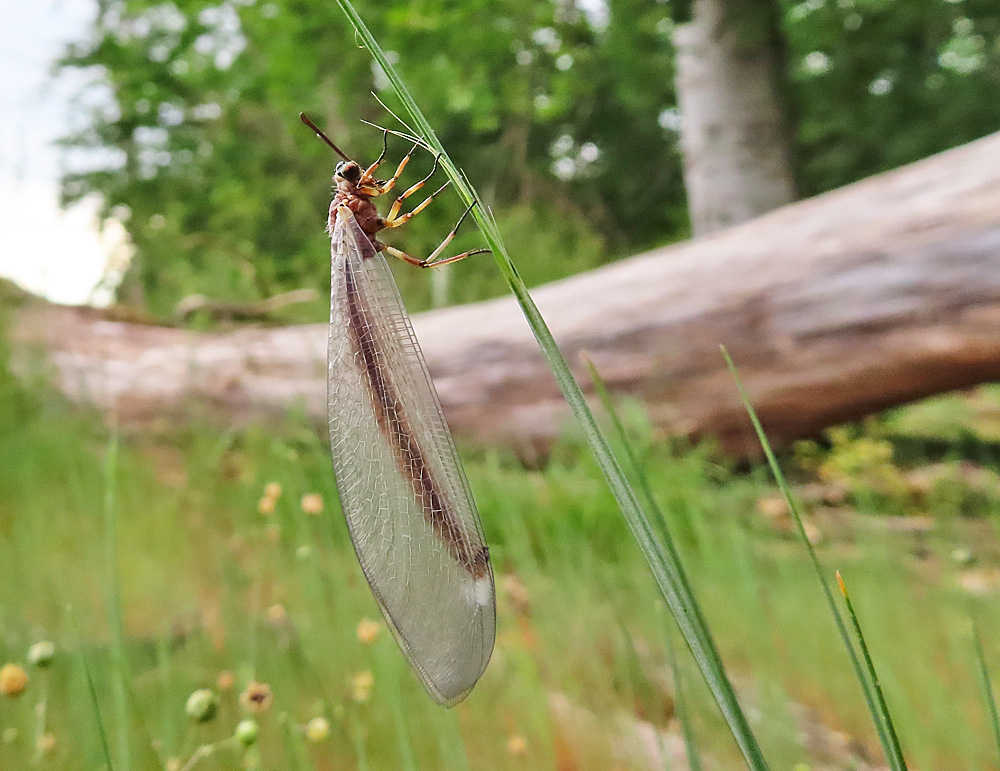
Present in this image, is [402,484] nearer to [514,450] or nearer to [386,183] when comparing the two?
[386,183]

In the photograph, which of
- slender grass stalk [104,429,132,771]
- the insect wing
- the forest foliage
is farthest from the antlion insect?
the forest foliage

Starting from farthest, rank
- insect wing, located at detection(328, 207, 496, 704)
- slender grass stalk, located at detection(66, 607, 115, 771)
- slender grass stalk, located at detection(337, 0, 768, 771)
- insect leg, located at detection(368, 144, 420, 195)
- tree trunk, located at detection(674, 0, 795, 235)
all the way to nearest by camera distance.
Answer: tree trunk, located at detection(674, 0, 795, 235), insect leg, located at detection(368, 144, 420, 195), insect wing, located at detection(328, 207, 496, 704), slender grass stalk, located at detection(66, 607, 115, 771), slender grass stalk, located at detection(337, 0, 768, 771)

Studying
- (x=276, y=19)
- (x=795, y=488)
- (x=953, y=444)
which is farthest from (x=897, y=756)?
(x=276, y=19)

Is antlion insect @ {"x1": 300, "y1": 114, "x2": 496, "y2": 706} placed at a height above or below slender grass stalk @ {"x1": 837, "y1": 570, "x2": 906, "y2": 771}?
above

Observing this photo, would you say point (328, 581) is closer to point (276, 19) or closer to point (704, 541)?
point (704, 541)

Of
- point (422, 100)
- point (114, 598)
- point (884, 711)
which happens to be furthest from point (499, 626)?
point (422, 100)

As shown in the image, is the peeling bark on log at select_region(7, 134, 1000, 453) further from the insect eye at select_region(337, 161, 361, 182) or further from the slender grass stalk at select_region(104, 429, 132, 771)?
the slender grass stalk at select_region(104, 429, 132, 771)

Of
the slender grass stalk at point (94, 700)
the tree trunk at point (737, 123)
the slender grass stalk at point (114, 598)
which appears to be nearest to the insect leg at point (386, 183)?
the slender grass stalk at point (114, 598)
